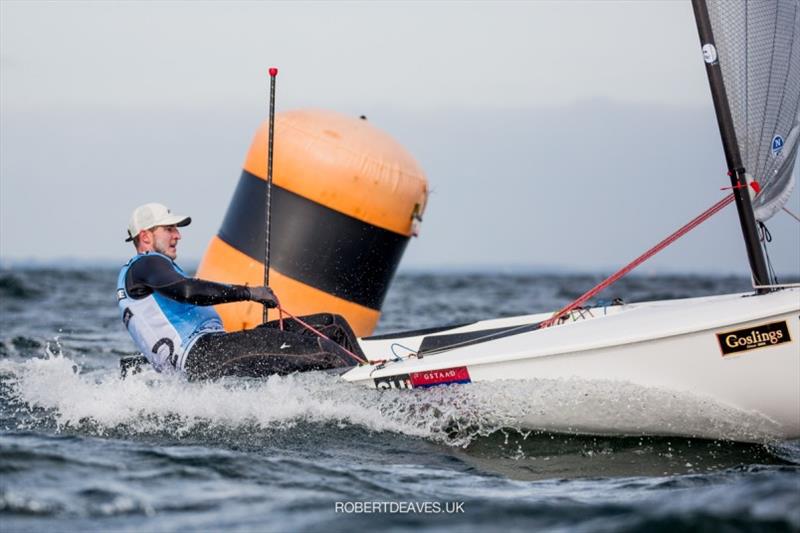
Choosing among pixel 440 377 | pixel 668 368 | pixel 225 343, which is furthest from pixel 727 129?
pixel 225 343

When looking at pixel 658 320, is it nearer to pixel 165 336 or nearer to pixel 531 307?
pixel 165 336

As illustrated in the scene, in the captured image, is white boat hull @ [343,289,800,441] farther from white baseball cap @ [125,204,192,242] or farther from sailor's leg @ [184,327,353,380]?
white baseball cap @ [125,204,192,242]

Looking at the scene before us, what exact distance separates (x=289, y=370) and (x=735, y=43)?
3.10m

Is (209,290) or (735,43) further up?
(735,43)

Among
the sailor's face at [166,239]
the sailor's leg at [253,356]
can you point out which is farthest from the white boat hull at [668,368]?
the sailor's face at [166,239]

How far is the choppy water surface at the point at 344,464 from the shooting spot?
12.0 feet

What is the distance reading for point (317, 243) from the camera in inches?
299

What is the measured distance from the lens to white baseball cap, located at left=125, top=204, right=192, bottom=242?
20.0 feet

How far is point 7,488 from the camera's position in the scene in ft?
12.9

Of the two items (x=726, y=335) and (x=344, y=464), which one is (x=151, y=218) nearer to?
(x=344, y=464)

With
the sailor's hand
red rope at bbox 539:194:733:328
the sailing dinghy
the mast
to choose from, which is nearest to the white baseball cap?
the sailor's hand

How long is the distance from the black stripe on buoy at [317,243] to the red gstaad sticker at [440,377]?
224 centimetres

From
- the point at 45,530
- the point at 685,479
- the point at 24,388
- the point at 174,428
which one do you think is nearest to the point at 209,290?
the point at 174,428

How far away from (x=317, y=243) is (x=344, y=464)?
3.06 m
